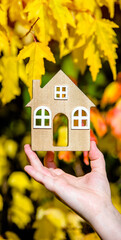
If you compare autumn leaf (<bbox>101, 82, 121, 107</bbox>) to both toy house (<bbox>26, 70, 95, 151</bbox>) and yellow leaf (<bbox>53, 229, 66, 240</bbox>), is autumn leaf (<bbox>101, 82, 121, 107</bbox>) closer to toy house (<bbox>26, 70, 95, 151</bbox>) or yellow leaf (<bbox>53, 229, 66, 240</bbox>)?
toy house (<bbox>26, 70, 95, 151</bbox>)

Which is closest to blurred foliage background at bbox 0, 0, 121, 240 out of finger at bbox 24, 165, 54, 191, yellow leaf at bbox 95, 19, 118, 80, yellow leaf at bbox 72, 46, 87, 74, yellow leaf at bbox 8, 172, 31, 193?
yellow leaf at bbox 8, 172, 31, 193

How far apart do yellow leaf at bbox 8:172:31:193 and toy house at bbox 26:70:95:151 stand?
425 mm

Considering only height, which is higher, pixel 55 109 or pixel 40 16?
pixel 40 16

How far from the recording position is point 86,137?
101cm

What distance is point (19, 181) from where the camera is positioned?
1369 mm

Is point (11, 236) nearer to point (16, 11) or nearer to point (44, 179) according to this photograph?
point (44, 179)

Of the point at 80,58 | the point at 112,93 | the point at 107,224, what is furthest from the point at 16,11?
the point at 107,224

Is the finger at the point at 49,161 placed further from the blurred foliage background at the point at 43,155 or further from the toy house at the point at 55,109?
the blurred foliage background at the point at 43,155

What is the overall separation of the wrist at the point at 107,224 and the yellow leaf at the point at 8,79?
20.2 inches

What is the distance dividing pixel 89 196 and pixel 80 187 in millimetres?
46

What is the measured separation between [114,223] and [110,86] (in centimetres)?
72

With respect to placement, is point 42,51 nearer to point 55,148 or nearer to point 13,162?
point 55,148

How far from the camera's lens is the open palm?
2.61 feet

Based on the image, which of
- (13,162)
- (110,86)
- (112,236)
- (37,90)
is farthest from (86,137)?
(13,162)
